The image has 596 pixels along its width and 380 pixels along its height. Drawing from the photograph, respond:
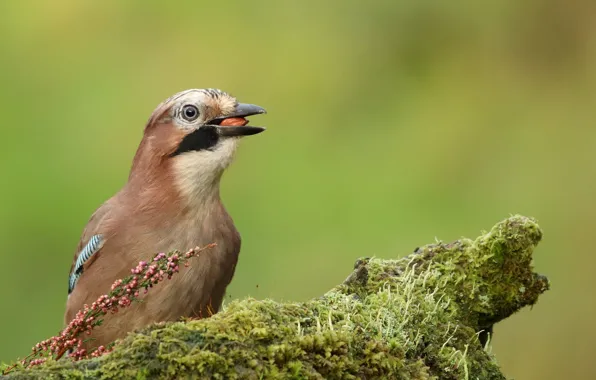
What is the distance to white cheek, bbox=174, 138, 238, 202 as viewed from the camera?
471cm

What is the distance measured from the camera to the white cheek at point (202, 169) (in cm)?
471

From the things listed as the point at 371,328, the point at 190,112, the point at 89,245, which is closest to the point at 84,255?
the point at 89,245

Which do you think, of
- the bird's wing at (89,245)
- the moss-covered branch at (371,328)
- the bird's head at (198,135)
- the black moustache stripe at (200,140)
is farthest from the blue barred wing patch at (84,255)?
the moss-covered branch at (371,328)

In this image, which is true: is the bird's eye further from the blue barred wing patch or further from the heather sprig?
the heather sprig

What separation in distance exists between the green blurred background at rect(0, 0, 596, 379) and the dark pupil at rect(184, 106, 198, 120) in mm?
3701

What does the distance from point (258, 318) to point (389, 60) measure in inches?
302

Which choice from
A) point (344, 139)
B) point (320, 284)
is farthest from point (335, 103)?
point (320, 284)

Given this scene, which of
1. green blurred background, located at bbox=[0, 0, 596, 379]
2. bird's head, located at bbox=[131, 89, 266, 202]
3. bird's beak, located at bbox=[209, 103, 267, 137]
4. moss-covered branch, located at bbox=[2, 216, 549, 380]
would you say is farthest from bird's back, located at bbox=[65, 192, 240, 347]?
green blurred background, located at bbox=[0, 0, 596, 379]

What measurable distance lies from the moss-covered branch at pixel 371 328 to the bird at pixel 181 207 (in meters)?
1.01

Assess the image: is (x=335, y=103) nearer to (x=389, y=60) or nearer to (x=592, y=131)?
(x=389, y=60)

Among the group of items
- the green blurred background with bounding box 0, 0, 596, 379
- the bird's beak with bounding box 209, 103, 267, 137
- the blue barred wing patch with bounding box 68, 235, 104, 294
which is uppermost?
the green blurred background with bounding box 0, 0, 596, 379

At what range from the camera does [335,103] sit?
1010 centimetres

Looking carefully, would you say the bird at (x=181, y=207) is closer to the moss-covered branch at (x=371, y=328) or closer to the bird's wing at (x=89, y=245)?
the bird's wing at (x=89, y=245)

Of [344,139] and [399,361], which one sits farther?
[344,139]
